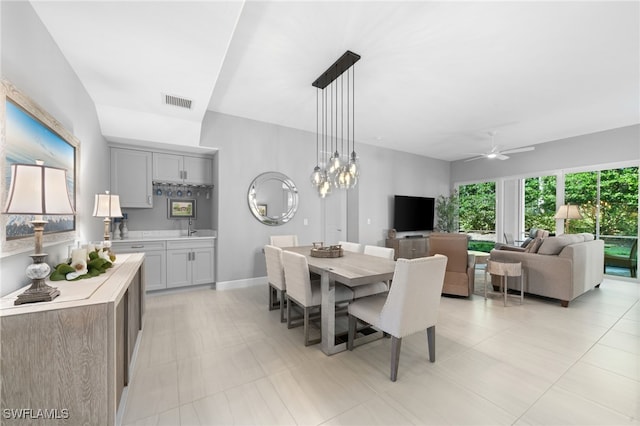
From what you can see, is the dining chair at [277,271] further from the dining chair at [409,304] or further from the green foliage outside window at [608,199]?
the green foliage outside window at [608,199]

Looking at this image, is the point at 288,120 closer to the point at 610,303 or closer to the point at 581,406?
the point at 581,406

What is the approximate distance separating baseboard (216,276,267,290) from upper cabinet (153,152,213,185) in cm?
170

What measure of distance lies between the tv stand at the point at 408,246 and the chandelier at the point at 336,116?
8.47ft

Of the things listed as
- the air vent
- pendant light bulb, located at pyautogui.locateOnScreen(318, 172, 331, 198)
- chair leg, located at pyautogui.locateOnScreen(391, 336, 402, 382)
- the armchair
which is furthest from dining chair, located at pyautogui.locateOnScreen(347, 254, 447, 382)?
the air vent

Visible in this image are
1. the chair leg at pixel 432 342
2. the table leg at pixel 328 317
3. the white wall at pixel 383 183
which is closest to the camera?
the chair leg at pixel 432 342

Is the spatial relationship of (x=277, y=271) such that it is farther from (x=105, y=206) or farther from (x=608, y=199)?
(x=608, y=199)

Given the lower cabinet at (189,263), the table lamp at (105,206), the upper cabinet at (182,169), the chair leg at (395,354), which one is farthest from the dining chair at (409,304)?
the upper cabinet at (182,169)

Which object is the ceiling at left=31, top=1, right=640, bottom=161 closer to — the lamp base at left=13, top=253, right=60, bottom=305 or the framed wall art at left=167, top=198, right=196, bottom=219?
the framed wall art at left=167, top=198, right=196, bottom=219

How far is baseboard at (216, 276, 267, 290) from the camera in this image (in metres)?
4.07

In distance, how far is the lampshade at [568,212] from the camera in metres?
4.97

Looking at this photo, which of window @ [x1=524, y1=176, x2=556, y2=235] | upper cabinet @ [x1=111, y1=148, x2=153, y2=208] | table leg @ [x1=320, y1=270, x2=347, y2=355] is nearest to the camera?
table leg @ [x1=320, y1=270, x2=347, y2=355]

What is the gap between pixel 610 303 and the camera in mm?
3549

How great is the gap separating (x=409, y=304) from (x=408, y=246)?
4335 millimetres

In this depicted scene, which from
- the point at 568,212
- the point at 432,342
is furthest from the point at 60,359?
the point at 568,212
